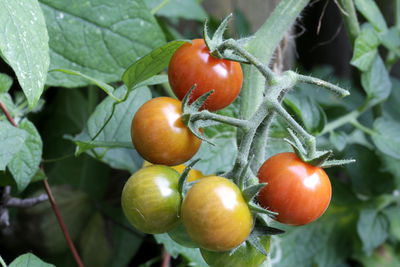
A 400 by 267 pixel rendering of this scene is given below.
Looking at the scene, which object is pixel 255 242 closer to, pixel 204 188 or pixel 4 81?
pixel 204 188

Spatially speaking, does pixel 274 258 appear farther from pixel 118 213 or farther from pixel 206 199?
pixel 206 199

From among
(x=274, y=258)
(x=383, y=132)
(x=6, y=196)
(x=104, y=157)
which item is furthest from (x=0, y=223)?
(x=383, y=132)

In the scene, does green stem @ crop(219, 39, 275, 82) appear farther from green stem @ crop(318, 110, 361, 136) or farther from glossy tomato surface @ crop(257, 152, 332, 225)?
green stem @ crop(318, 110, 361, 136)

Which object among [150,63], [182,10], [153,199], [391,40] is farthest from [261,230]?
[182,10]

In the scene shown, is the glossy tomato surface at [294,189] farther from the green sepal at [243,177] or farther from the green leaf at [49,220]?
the green leaf at [49,220]

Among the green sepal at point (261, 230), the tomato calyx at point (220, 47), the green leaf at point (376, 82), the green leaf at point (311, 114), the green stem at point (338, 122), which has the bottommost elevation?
A: the green stem at point (338, 122)

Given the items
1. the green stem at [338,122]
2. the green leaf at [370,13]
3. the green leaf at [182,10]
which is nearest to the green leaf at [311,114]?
the green stem at [338,122]
